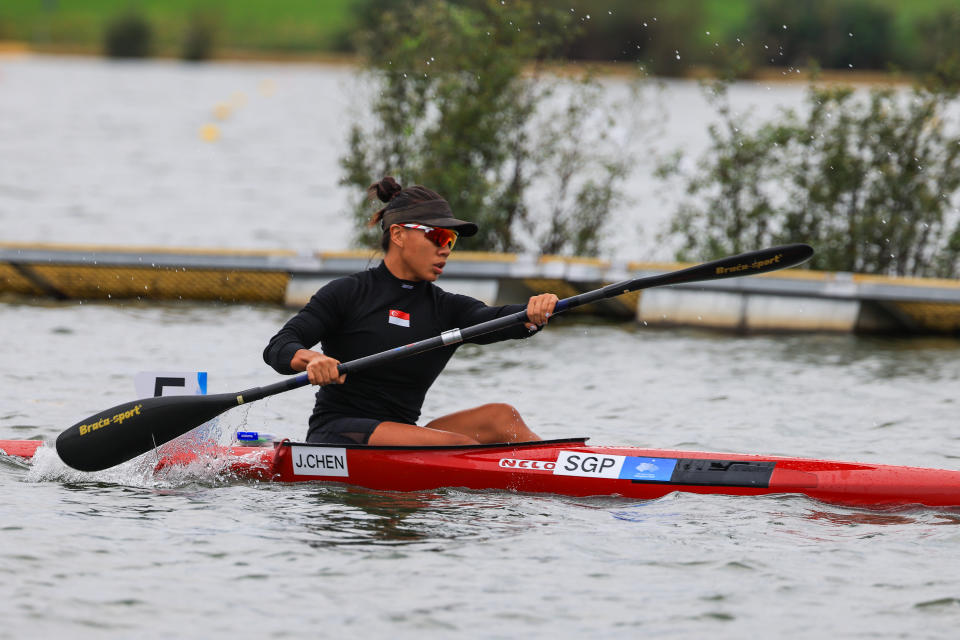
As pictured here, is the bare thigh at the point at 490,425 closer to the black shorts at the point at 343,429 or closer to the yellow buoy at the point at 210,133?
the black shorts at the point at 343,429

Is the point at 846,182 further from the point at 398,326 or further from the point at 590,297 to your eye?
the point at 398,326

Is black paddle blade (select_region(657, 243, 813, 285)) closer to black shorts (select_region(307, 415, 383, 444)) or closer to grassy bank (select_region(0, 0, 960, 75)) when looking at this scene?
black shorts (select_region(307, 415, 383, 444))

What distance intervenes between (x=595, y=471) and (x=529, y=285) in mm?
5906

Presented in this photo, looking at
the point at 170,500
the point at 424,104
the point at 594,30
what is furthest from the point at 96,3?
the point at 170,500

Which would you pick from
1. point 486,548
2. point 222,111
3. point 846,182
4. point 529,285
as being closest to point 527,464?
point 486,548

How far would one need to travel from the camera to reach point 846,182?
13.1 metres

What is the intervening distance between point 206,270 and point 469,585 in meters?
8.05

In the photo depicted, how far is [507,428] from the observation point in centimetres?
716

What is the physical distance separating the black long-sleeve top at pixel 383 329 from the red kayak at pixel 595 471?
255 mm

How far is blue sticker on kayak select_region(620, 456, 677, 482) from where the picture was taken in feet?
22.7

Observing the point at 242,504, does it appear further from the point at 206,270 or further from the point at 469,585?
the point at 206,270

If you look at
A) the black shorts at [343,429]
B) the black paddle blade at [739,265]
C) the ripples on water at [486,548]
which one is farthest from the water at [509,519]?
the black paddle blade at [739,265]

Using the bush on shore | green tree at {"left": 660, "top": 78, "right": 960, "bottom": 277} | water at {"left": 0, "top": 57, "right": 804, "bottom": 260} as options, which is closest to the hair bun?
green tree at {"left": 660, "top": 78, "right": 960, "bottom": 277}

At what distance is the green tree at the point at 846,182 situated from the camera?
13.0 meters
